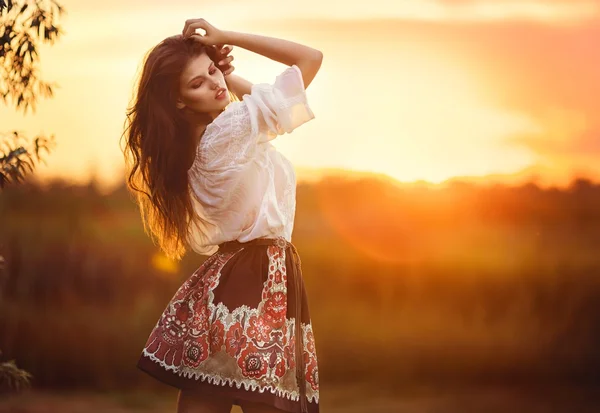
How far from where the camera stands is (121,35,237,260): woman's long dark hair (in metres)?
2.65

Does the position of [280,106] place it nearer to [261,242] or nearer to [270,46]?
[270,46]

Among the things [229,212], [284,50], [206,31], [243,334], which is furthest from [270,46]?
[243,334]

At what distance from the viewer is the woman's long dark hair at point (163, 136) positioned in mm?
2650

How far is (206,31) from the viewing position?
2.58m

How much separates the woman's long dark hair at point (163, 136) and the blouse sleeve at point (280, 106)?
0.22 m

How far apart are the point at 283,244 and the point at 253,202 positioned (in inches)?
6.3

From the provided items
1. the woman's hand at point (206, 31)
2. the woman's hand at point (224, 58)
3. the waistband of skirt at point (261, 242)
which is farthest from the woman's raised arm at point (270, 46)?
the waistband of skirt at point (261, 242)

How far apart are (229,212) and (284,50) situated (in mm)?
456

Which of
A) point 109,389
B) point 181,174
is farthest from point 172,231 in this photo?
point 109,389

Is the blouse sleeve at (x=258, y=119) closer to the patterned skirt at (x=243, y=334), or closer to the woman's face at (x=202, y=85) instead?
the woman's face at (x=202, y=85)

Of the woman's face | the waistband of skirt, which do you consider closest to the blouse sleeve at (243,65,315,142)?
the woman's face

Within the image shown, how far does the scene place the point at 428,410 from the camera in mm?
8016

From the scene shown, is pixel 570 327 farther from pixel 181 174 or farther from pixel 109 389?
pixel 181 174

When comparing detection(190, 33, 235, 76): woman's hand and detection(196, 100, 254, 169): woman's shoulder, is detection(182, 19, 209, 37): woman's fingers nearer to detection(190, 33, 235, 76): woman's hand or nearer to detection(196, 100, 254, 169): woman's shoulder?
detection(190, 33, 235, 76): woman's hand
